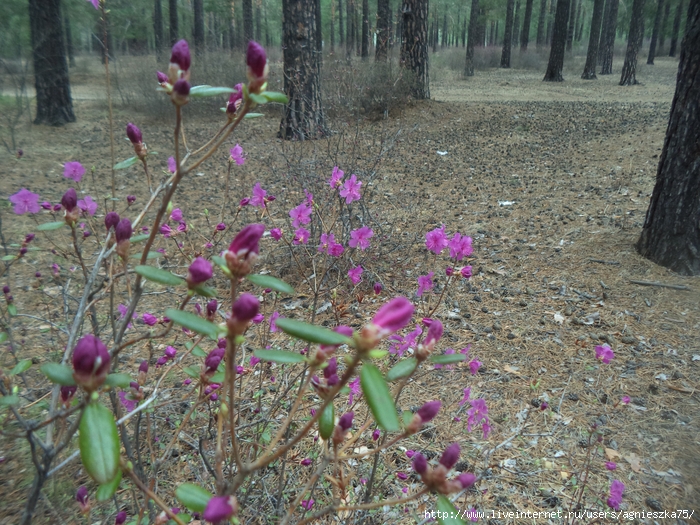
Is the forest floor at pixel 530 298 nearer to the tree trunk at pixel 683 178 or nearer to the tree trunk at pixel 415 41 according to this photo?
the tree trunk at pixel 683 178

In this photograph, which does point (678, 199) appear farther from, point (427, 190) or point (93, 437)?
point (93, 437)

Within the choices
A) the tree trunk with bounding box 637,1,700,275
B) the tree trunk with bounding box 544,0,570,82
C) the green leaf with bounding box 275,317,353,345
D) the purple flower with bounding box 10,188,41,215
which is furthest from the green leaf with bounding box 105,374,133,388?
the tree trunk with bounding box 544,0,570,82

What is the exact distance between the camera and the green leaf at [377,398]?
57cm

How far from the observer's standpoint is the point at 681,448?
1.92 metres

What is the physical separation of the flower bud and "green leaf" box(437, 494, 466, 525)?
1.72 ft

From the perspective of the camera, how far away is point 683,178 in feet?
9.75

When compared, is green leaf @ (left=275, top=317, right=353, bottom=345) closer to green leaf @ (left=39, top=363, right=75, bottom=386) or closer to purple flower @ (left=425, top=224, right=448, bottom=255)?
green leaf @ (left=39, top=363, right=75, bottom=386)

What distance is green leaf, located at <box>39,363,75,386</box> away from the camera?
2.08ft

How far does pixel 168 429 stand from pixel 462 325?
5.79 ft

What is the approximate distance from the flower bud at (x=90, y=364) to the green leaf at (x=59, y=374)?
0.04 m

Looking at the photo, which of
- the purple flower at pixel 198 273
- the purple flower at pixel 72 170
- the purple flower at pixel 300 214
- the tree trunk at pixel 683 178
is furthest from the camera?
the tree trunk at pixel 683 178

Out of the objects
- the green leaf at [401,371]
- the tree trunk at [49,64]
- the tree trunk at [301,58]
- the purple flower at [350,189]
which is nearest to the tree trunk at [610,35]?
the tree trunk at [301,58]

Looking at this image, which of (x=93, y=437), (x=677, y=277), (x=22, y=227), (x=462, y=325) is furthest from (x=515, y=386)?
(x=22, y=227)

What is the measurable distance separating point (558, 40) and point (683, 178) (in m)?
14.5
